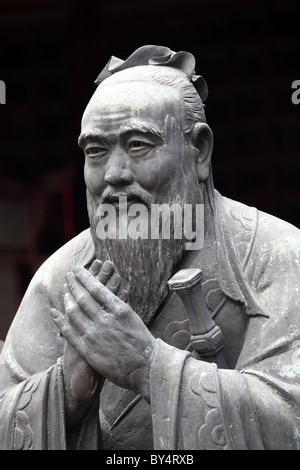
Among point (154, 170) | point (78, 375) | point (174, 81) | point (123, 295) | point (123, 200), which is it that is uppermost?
point (174, 81)

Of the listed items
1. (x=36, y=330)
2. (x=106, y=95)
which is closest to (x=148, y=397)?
(x=36, y=330)

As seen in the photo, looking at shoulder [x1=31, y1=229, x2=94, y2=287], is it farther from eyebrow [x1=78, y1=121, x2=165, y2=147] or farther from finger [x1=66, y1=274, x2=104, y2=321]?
eyebrow [x1=78, y1=121, x2=165, y2=147]

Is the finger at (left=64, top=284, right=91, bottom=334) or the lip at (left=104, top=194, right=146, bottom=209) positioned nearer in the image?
the finger at (left=64, top=284, right=91, bottom=334)

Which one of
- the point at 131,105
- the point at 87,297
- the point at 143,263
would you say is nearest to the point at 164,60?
the point at 131,105

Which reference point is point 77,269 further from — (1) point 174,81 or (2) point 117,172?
(1) point 174,81

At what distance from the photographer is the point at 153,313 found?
6.36 meters

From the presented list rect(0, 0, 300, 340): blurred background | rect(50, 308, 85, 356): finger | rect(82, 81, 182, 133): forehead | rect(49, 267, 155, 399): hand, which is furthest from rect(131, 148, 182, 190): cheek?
rect(0, 0, 300, 340): blurred background

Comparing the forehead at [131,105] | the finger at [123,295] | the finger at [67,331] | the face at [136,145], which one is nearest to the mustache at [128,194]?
the face at [136,145]

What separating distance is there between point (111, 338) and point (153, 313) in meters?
0.39

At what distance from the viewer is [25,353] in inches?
254

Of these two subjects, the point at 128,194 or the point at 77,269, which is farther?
the point at 128,194

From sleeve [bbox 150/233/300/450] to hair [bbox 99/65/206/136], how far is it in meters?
0.76

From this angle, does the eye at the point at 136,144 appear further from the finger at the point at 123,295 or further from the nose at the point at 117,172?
the finger at the point at 123,295

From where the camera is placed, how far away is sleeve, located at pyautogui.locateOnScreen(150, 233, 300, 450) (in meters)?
5.95
